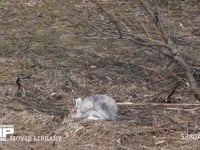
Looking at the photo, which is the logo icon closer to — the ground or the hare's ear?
the ground

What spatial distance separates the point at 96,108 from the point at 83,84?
0.74 meters

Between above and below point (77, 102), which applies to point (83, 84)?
above

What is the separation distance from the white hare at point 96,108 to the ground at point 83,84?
0.07 metres

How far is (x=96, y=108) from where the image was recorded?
4.80m

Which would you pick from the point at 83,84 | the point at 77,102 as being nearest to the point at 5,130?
the point at 77,102

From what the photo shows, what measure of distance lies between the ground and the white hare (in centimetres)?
7

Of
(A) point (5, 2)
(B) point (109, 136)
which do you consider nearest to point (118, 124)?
(B) point (109, 136)

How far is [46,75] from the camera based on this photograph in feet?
18.7

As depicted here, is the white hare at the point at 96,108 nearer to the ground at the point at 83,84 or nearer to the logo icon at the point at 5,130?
the ground at the point at 83,84

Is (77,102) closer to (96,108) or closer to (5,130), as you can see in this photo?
(96,108)

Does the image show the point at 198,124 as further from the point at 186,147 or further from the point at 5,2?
the point at 5,2

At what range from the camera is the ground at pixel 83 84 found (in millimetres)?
4465

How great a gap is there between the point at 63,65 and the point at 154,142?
1.83 meters

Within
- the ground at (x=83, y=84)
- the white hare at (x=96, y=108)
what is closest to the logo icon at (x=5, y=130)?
the ground at (x=83, y=84)
